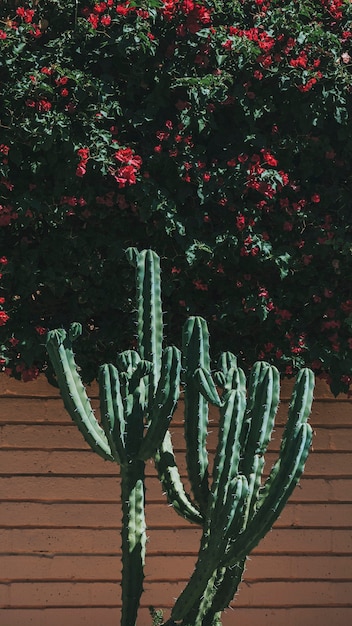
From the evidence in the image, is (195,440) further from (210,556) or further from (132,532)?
(210,556)

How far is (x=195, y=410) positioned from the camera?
5223 millimetres

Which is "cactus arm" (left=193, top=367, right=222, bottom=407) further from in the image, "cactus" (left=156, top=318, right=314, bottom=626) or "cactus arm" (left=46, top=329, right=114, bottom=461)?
"cactus arm" (left=46, top=329, right=114, bottom=461)

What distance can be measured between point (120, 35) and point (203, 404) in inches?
86.0

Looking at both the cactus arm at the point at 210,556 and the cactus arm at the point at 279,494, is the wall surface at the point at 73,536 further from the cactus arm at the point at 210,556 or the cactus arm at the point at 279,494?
the cactus arm at the point at 279,494

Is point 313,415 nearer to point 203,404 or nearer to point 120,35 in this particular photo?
point 203,404

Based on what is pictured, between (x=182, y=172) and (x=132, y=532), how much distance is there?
2138 millimetres

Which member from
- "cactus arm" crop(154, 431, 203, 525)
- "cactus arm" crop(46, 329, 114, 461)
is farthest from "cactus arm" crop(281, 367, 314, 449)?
"cactus arm" crop(46, 329, 114, 461)

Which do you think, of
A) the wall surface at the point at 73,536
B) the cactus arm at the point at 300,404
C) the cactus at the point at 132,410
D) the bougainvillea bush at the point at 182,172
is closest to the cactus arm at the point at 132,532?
the cactus at the point at 132,410

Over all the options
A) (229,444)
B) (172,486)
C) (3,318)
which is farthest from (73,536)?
→ (229,444)

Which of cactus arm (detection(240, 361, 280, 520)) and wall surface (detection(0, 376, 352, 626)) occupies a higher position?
cactus arm (detection(240, 361, 280, 520))

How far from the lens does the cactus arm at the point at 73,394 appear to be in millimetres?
5121

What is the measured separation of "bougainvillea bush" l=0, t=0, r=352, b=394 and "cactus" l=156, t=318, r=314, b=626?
43.1 inches

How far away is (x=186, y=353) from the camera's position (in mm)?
5203

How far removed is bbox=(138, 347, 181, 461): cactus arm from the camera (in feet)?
15.9
